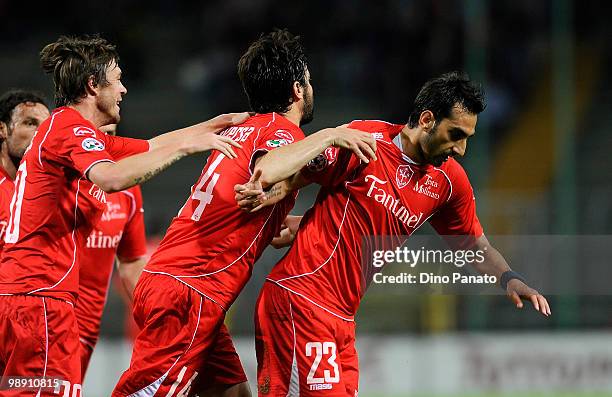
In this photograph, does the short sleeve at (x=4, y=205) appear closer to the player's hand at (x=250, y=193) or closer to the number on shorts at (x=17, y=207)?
the number on shorts at (x=17, y=207)

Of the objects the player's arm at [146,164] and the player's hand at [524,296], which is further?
the player's hand at [524,296]

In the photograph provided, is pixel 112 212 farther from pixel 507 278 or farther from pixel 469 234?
pixel 507 278

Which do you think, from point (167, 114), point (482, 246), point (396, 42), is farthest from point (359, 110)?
point (482, 246)

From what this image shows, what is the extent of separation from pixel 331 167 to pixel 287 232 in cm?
84

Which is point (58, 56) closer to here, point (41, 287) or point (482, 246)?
point (41, 287)

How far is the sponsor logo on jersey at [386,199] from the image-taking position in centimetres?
518

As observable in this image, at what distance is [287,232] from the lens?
19.1 feet

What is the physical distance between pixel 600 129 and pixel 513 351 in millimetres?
4576

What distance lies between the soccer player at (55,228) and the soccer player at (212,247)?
331 mm

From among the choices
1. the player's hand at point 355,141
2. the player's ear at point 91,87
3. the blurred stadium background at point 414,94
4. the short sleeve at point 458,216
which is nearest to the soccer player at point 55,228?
the player's ear at point 91,87

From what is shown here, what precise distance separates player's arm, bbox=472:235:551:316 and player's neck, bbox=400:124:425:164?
690 mm

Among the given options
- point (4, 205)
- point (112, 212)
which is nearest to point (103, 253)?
point (112, 212)

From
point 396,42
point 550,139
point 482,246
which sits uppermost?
point 396,42

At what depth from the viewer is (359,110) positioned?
1484 cm
